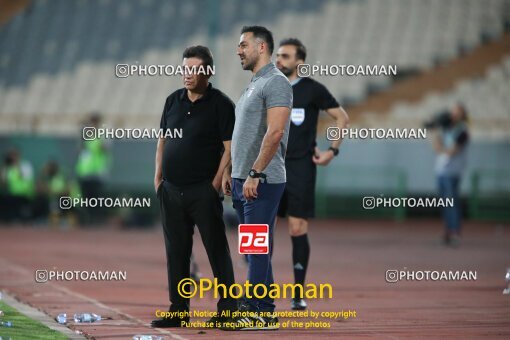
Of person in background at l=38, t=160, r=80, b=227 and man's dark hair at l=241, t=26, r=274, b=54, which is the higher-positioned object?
person in background at l=38, t=160, r=80, b=227

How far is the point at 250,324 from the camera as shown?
8.94 meters

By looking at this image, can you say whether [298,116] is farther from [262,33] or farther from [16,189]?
[16,189]

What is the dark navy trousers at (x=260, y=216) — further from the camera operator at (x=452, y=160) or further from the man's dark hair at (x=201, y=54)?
the camera operator at (x=452, y=160)

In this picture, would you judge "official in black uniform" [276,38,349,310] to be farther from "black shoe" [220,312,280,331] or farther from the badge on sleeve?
"black shoe" [220,312,280,331]

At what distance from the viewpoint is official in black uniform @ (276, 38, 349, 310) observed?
36.4 ft

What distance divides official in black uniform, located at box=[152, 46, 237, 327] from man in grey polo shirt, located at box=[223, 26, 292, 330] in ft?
0.75

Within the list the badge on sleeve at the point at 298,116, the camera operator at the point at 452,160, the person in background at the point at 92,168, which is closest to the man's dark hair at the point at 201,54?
the badge on sleeve at the point at 298,116

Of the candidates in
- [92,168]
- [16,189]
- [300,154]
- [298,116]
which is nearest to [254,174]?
[300,154]

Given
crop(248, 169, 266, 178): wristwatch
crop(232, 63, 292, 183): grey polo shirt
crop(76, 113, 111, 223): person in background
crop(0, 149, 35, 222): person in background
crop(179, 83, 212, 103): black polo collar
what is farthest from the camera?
crop(0, 149, 35, 222): person in background

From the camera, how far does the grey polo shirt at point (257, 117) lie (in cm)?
882

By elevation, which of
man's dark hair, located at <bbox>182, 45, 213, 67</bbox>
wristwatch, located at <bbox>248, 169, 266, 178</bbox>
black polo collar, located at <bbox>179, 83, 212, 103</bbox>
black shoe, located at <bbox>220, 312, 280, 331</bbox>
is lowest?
black shoe, located at <bbox>220, 312, 280, 331</bbox>

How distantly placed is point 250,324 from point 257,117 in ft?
5.11

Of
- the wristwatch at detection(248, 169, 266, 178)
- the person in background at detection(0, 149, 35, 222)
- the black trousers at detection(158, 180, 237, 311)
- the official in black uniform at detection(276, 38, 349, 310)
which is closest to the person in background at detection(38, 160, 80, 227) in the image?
the person in background at detection(0, 149, 35, 222)

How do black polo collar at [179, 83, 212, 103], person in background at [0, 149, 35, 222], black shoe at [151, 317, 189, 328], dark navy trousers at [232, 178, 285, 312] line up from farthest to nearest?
person in background at [0, 149, 35, 222] < black polo collar at [179, 83, 212, 103] < black shoe at [151, 317, 189, 328] < dark navy trousers at [232, 178, 285, 312]
